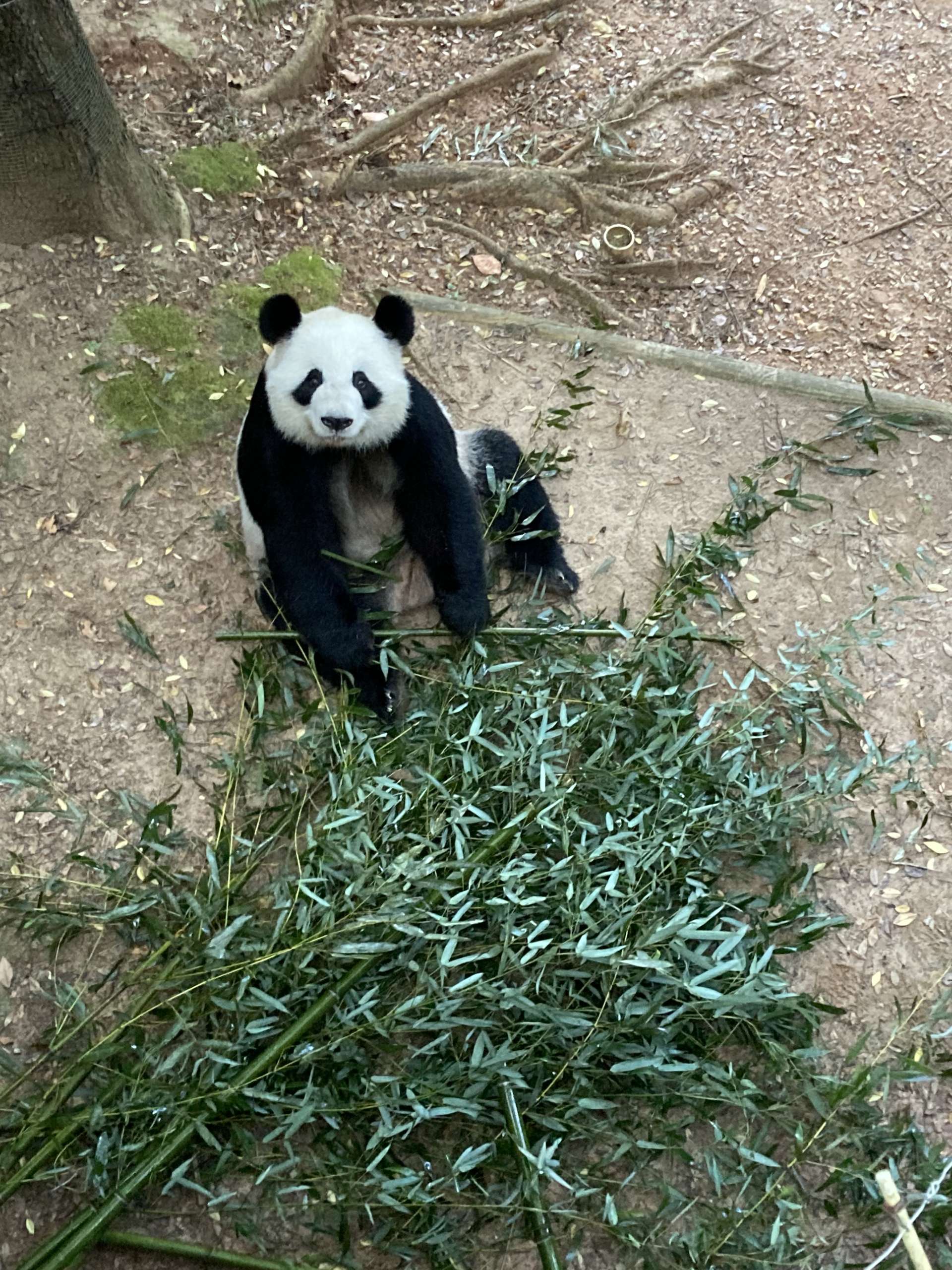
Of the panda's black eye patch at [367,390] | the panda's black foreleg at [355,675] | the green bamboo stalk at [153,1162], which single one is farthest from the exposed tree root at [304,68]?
the green bamboo stalk at [153,1162]

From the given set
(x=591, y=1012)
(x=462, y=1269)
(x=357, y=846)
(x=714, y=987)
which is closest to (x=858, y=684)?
(x=714, y=987)

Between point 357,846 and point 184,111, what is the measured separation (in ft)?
14.7

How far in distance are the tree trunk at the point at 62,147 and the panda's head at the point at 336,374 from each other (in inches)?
62.3

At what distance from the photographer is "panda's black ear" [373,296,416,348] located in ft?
12.1

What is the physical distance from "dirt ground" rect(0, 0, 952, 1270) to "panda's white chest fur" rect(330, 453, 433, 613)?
519mm

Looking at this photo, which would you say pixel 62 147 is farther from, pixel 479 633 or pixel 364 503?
pixel 479 633

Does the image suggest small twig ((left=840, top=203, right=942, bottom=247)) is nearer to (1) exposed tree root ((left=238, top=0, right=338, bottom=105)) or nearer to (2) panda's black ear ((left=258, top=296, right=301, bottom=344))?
(1) exposed tree root ((left=238, top=0, right=338, bottom=105))

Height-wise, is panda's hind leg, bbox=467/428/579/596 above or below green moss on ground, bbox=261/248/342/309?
below

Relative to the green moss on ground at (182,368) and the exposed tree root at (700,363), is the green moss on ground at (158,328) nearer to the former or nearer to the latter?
the green moss on ground at (182,368)

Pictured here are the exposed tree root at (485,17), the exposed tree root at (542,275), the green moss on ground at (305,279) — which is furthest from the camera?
the exposed tree root at (485,17)

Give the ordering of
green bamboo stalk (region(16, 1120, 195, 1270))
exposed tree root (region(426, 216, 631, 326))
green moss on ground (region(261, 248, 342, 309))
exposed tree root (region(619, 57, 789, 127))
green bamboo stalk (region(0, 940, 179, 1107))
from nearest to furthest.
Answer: green bamboo stalk (region(16, 1120, 195, 1270))
green bamboo stalk (region(0, 940, 179, 1107))
green moss on ground (region(261, 248, 342, 309))
exposed tree root (region(426, 216, 631, 326))
exposed tree root (region(619, 57, 789, 127))

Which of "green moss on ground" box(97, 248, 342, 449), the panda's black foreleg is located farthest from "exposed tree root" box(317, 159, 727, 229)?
the panda's black foreleg

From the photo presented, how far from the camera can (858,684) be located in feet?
13.1

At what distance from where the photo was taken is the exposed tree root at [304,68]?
229 inches
